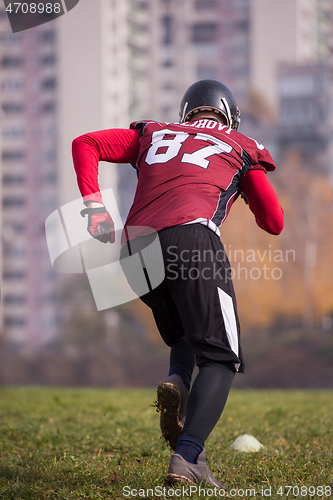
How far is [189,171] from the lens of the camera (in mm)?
2406

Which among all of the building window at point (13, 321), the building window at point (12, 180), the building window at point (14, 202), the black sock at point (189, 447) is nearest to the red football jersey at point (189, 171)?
the black sock at point (189, 447)

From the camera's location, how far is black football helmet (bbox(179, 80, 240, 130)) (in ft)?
9.23

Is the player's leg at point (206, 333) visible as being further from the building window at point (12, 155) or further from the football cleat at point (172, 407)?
the building window at point (12, 155)

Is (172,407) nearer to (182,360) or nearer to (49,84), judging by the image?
(182,360)

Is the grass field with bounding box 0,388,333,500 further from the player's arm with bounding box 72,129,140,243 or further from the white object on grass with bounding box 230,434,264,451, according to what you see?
the player's arm with bounding box 72,129,140,243

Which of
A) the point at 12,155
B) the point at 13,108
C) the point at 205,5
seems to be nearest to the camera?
the point at 12,155

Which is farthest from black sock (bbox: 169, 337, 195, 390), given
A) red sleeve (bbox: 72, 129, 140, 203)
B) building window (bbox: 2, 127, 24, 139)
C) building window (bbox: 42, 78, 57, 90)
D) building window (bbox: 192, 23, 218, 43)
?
building window (bbox: 192, 23, 218, 43)

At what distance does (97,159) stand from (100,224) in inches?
15.6

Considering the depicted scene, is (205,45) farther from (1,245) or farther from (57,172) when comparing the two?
(1,245)

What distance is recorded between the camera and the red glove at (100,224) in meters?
2.37

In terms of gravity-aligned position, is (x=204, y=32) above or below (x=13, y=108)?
above

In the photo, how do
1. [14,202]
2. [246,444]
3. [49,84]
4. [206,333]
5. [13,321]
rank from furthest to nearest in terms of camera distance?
[49,84] → [14,202] → [13,321] → [246,444] → [206,333]

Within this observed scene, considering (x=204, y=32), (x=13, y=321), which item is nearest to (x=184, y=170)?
(x=13, y=321)

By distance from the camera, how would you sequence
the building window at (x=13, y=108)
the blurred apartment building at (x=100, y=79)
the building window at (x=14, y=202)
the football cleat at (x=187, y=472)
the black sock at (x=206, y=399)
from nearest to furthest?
the football cleat at (x=187, y=472), the black sock at (x=206, y=399), the blurred apartment building at (x=100, y=79), the building window at (x=14, y=202), the building window at (x=13, y=108)
